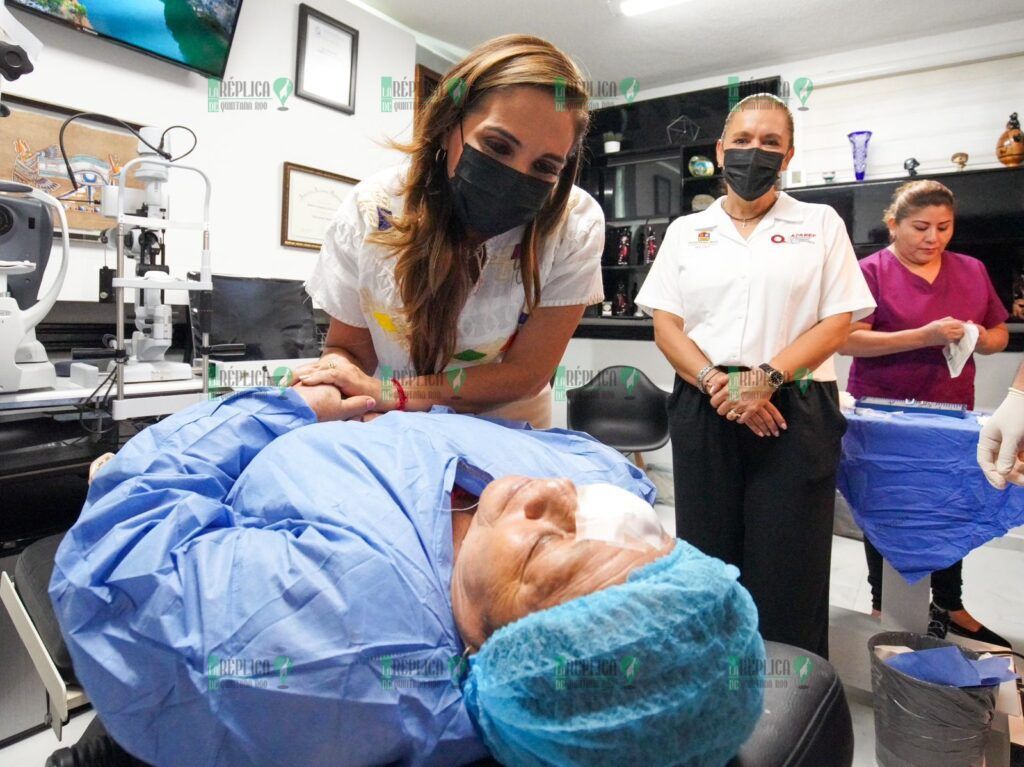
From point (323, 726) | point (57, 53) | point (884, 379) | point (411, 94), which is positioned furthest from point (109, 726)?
point (411, 94)

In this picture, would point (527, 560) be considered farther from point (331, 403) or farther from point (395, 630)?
point (331, 403)

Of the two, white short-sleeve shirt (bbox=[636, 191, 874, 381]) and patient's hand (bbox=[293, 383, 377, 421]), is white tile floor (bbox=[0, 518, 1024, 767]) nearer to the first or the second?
white short-sleeve shirt (bbox=[636, 191, 874, 381])

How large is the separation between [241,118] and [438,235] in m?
2.54

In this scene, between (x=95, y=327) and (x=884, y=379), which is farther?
(x=95, y=327)

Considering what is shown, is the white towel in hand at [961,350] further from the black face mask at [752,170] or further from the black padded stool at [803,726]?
the black padded stool at [803,726]

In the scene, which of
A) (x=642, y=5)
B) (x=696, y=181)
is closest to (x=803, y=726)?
(x=642, y=5)

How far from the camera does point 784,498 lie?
69.0 inches

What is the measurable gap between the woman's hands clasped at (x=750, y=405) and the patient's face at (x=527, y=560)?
3.58 ft

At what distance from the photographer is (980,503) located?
1.82 m

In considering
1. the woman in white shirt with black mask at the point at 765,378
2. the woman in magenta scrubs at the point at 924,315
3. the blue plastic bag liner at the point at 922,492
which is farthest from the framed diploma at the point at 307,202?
the blue plastic bag liner at the point at 922,492

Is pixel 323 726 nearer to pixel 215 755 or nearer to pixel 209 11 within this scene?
pixel 215 755

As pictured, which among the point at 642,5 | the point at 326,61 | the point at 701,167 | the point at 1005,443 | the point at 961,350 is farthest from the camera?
the point at 701,167

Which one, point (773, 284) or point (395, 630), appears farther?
point (773, 284)

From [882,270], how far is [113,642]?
105 inches
